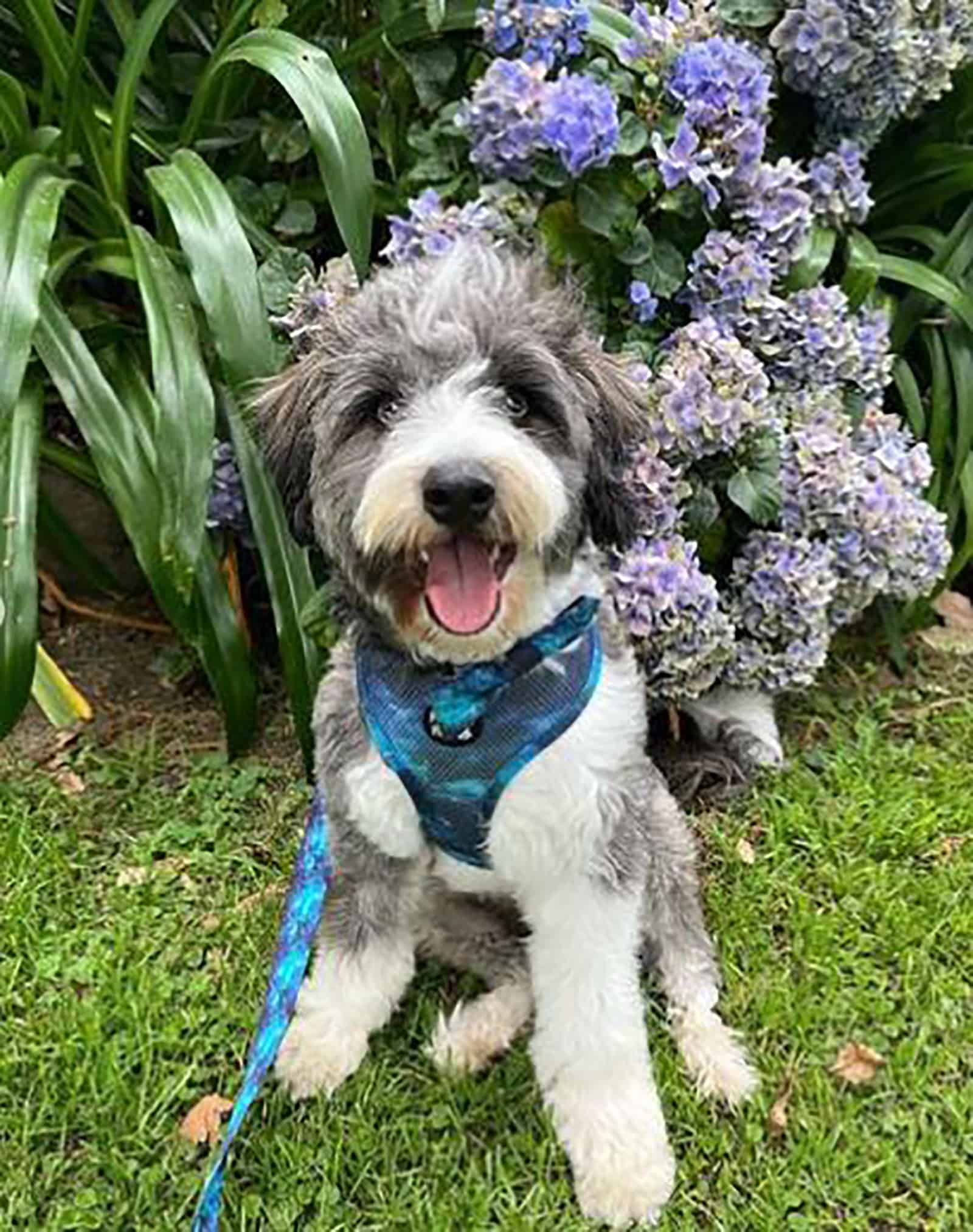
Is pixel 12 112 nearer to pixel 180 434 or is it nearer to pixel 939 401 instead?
pixel 180 434

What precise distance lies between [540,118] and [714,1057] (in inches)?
82.2

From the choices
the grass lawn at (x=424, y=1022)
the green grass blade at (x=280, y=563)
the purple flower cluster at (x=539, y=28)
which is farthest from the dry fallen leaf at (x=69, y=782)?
the purple flower cluster at (x=539, y=28)

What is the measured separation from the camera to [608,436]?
8.44 feet

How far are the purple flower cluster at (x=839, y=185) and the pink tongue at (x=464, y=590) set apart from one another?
6.63ft

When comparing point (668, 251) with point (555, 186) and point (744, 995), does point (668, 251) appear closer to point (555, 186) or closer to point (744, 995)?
point (555, 186)

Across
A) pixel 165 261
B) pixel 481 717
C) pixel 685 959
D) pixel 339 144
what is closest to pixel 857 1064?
pixel 685 959

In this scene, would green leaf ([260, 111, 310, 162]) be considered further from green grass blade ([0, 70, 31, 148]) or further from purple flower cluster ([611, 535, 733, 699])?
purple flower cluster ([611, 535, 733, 699])

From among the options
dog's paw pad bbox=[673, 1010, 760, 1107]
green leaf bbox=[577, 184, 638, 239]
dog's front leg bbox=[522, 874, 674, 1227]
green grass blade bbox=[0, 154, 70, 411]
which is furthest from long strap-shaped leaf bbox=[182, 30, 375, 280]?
dog's paw pad bbox=[673, 1010, 760, 1107]

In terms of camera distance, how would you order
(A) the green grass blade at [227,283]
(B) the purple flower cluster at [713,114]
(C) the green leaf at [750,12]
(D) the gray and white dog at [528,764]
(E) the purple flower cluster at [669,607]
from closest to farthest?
1. (D) the gray and white dog at [528,764]
2. (A) the green grass blade at [227,283]
3. (B) the purple flower cluster at [713,114]
4. (E) the purple flower cluster at [669,607]
5. (C) the green leaf at [750,12]

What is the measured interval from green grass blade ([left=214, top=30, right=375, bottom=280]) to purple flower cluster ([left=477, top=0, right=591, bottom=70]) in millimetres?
391

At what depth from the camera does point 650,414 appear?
3.32 m

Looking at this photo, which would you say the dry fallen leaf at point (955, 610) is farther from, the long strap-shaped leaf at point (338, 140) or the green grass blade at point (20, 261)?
the green grass blade at point (20, 261)

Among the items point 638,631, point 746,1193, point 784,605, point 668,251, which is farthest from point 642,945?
point 668,251

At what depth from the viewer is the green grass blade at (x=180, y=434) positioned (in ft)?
10.6
